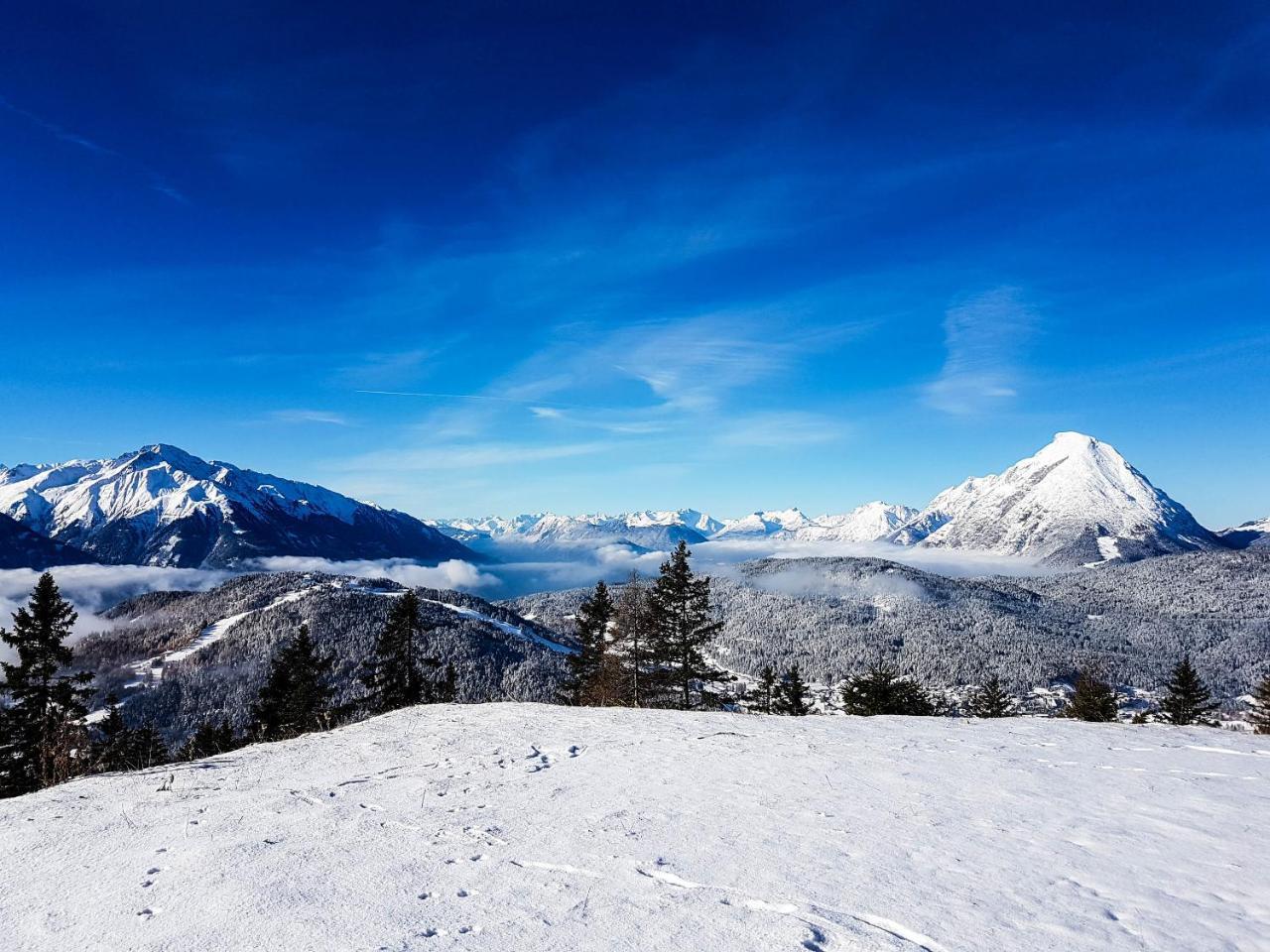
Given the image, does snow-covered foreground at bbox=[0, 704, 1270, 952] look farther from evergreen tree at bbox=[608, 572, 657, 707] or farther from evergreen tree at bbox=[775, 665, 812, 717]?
evergreen tree at bbox=[775, 665, 812, 717]

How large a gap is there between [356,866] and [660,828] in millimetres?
3645

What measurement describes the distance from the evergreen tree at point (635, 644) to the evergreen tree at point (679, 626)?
14.7 inches

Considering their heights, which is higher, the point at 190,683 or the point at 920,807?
the point at 920,807

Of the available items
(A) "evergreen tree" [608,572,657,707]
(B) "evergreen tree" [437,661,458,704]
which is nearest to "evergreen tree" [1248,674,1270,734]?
(A) "evergreen tree" [608,572,657,707]

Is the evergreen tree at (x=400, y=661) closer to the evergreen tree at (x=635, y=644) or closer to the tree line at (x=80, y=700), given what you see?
the tree line at (x=80, y=700)

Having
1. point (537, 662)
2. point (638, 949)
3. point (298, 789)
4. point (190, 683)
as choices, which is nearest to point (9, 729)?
point (298, 789)

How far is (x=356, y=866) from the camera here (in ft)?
22.1

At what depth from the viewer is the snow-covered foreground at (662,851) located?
524 centimetres

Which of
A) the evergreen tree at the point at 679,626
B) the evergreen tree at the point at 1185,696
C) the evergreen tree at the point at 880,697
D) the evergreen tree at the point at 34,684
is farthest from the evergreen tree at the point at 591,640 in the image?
the evergreen tree at the point at 1185,696

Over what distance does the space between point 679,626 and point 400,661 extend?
18.5 metres

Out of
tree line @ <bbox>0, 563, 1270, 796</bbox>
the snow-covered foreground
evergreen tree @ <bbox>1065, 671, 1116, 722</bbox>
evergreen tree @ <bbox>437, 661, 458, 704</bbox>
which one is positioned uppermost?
the snow-covered foreground

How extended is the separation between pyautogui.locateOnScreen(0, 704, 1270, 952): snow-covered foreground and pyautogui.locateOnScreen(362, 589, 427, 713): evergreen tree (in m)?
26.0

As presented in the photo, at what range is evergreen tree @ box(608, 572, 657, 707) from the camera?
3416 centimetres

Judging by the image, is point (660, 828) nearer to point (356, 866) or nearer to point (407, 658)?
point (356, 866)
